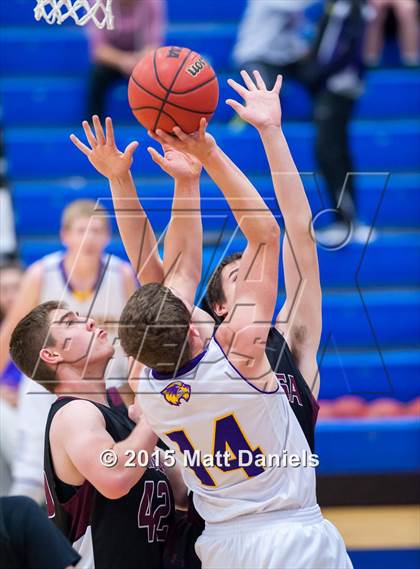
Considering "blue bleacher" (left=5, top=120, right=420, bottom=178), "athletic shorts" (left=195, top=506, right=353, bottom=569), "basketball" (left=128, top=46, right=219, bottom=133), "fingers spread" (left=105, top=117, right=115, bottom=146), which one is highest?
"blue bleacher" (left=5, top=120, right=420, bottom=178)

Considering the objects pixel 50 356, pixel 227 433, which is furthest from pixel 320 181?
pixel 227 433

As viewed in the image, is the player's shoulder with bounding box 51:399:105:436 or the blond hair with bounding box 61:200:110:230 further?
the blond hair with bounding box 61:200:110:230

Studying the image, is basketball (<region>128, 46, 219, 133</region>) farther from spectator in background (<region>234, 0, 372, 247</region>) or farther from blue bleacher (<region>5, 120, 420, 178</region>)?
blue bleacher (<region>5, 120, 420, 178</region>)

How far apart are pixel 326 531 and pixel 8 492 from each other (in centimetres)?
264

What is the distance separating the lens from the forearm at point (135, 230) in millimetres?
3590

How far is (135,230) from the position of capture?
3643 mm

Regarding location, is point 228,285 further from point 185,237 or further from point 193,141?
point 193,141

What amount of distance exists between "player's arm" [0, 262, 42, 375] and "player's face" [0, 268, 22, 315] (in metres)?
0.20

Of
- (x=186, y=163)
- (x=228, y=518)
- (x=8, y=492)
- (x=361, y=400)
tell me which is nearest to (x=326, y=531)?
(x=228, y=518)

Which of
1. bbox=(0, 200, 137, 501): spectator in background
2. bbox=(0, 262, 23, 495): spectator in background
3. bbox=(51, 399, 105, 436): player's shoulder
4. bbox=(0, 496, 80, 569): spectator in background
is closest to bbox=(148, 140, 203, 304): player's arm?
bbox=(51, 399, 105, 436): player's shoulder

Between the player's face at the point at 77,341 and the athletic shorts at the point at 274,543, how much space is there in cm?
69

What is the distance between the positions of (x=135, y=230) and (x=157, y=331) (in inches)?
26.1

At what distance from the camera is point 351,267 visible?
24.5 feet

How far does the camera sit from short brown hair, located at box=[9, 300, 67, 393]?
3547 millimetres
